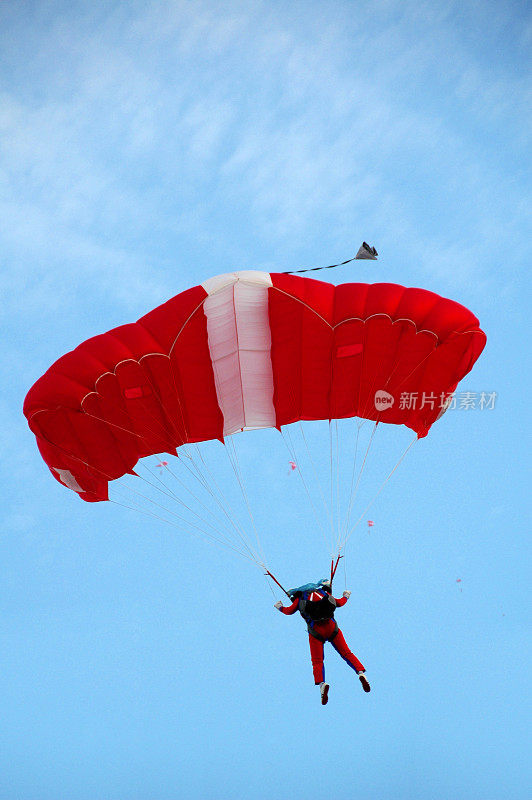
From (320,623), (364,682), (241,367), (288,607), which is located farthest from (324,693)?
(241,367)

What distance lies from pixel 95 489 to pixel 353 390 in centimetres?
468

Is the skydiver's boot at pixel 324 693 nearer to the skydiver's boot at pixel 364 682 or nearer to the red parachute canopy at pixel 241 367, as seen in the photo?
the skydiver's boot at pixel 364 682

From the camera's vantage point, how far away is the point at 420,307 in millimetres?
14008

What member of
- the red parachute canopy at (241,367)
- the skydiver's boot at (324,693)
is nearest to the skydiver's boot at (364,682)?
the skydiver's boot at (324,693)

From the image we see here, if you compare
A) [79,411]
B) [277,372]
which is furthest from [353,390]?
[79,411]

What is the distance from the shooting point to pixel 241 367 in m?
14.5

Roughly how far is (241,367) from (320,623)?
4.28m

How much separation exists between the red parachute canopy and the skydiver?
327 centimetres

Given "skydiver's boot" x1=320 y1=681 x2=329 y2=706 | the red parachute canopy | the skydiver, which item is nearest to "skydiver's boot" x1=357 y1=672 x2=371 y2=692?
the skydiver

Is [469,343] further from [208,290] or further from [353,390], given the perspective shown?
[208,290]

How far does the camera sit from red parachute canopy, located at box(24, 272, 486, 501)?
13.8m

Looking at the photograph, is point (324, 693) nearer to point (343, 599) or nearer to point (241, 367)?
point (343, 599)

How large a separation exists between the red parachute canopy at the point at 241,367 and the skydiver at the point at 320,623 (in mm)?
3266

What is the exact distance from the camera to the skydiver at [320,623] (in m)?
12.8
